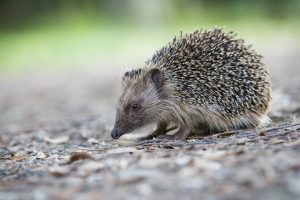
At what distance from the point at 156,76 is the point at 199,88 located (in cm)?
61

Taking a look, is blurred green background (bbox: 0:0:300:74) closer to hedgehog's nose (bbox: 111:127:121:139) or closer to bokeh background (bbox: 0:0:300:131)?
bokeh background (bbox: 0:0:300:131)

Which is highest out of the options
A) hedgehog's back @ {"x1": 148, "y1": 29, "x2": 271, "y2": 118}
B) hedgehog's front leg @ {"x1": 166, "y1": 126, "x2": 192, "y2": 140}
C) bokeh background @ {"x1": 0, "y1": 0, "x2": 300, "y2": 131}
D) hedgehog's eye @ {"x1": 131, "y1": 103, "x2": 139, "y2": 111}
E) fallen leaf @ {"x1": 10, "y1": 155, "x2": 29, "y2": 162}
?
bokeh background @ {"x1": 0, "y1": 0, "x2": 300, "y2": 131}

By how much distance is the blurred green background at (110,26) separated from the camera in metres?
24.7

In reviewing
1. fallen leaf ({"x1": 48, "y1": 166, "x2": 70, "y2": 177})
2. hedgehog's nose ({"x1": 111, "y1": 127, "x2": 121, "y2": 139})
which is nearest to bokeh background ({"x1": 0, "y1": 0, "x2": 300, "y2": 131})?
hedgehog's nose ({"x1": 111, "y1": 127, "x2": 121, "y2": 139})

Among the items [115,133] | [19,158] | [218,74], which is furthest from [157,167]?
[218,74]

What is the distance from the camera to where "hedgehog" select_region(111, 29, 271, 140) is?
7.70 meters

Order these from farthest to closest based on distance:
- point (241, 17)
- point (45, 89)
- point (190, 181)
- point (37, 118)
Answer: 1. point (241, 17)
2. point (45, 89)
3. point (37, 118)
4. point (190, 181)

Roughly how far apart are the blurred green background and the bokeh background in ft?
0.13

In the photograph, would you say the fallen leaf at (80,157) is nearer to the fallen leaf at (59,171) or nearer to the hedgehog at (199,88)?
the fallen leaf at (59,171)

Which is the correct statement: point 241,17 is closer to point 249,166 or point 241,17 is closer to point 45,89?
point 45,89

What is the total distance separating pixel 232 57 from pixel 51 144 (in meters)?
2.66

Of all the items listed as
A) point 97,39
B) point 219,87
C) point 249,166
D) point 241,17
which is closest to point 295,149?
point 249,166

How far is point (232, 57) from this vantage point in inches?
306

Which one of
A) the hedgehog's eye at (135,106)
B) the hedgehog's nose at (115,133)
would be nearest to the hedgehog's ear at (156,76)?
the hedgehog's eye at (135,106)
